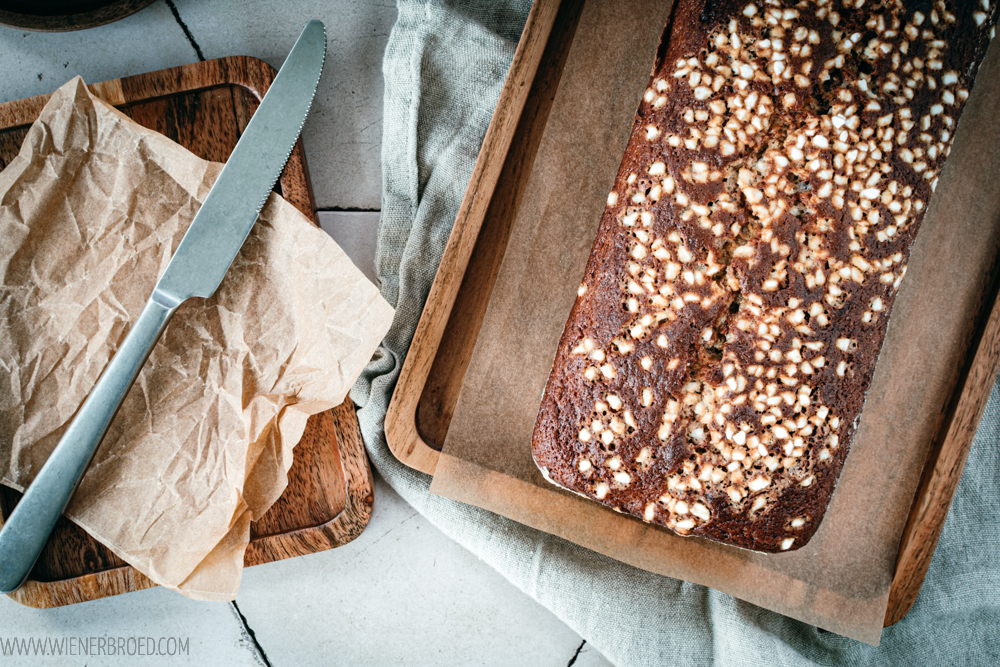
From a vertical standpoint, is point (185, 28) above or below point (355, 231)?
above

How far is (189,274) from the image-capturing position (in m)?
1.08

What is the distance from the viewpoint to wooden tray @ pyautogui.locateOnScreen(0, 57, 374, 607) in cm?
121

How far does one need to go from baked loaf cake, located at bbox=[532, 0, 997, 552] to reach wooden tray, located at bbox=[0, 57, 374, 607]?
575 millimetres

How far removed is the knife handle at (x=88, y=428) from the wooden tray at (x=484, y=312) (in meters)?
0.47

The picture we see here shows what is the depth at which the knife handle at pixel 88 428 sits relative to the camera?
1.04 metres

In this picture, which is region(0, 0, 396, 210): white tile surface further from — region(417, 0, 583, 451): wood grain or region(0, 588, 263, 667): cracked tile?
region(0, 588, 263, 667): cracked tile

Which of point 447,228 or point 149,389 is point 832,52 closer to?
point 447,228

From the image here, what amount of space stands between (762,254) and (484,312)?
543mm

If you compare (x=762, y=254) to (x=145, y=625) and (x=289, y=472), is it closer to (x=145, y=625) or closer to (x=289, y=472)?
(x=289, y=472)

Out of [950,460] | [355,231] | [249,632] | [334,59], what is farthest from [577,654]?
[334,59]

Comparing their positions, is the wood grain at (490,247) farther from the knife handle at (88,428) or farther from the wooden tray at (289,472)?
the knife handle at (88,428)

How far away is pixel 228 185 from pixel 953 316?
147 cm

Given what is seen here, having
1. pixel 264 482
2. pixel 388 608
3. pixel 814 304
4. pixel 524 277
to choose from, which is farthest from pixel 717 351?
pixel 388 608

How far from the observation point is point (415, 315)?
4.18 feet
